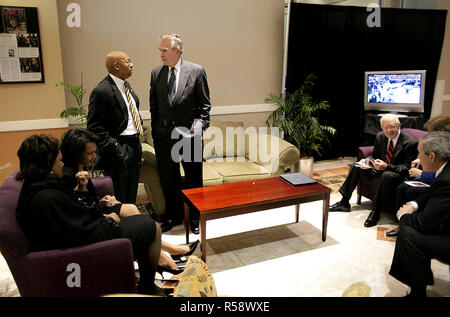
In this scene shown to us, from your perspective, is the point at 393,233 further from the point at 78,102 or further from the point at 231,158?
the point at 78,102

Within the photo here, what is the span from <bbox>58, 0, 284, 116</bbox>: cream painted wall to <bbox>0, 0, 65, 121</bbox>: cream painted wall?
1.26 ft

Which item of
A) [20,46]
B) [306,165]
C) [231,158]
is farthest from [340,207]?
[20,46]

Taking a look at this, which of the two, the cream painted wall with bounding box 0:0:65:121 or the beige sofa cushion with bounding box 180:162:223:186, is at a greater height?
the cream painted wall with bounding box 0:0:65:121

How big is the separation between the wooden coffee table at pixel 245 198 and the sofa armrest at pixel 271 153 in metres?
0.72

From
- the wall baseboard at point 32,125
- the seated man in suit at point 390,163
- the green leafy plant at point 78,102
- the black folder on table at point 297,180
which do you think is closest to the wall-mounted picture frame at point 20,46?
the green leafy plant at point 78,102

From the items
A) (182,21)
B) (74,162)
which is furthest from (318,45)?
(74,162)

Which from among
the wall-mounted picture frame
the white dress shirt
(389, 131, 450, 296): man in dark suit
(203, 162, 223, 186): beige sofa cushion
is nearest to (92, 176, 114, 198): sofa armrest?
the white dress shirt

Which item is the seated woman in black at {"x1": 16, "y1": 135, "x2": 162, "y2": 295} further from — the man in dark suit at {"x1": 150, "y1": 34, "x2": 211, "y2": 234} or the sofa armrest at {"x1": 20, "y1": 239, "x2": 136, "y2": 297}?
the man in dark suit at {"x1": 150, "y1": 34, "x2": 211, "y2": 234}

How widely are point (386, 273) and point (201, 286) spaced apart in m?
2.21

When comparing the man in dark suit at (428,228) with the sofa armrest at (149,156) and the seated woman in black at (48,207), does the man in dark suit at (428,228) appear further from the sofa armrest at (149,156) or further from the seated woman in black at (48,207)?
the sofa armrest at (149,156)

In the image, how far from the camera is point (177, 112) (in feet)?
11.9

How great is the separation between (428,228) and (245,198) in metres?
1.43

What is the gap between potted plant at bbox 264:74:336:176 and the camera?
17.1 feet
